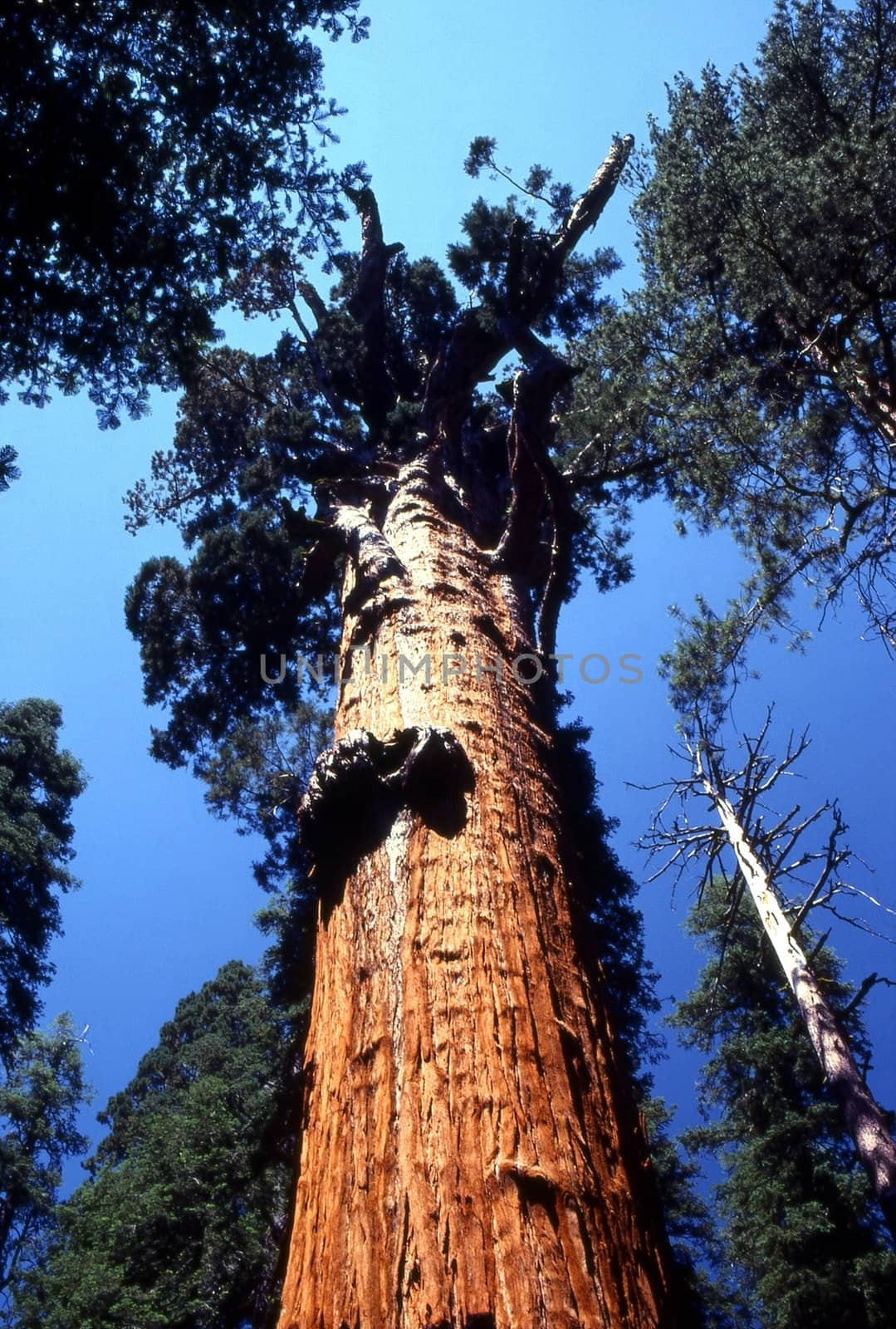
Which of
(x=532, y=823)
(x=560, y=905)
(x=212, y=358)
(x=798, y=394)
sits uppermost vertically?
(x=212, y=358)

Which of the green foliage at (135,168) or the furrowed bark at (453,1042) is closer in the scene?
the furrowed bark at (453,1042)

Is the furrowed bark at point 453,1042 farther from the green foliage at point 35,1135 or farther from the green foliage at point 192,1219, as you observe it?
the green foliage at point 35,1135

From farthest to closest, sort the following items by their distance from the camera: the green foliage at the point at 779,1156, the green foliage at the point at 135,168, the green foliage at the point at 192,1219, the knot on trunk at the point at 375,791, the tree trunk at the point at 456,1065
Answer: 1. the green foliage at the point at 779,1156
2. the green foliage at the point at 192,1219
3. the green foliage at the point at 135,168
4. the knot on trunk at the point at 375,791
5. the tree trunk at the point at 456,1065

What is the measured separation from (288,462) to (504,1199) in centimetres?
1067

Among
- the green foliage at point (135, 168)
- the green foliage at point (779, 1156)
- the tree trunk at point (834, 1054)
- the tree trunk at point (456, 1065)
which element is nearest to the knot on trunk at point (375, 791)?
the tree trunk at point (456, 1065)

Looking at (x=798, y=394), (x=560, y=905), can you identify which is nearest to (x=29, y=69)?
(x=560, y=905)

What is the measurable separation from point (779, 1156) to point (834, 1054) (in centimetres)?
725

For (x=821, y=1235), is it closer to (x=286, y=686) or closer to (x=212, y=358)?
(x=286, y=686)

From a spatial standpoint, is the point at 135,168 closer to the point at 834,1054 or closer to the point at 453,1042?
the point at 453,1042

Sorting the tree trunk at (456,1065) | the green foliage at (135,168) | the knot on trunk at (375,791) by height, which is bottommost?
the tree trunk at (456,1065)

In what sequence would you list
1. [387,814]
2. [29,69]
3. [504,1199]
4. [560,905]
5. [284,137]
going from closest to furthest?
1. [504,1199]
2. [560,905]
3. [387,814]
4. [29,69]
5. [284,137]

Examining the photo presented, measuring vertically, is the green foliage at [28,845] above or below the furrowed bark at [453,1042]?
above

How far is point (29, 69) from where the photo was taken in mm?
5258

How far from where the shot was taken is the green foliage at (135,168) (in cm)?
538
